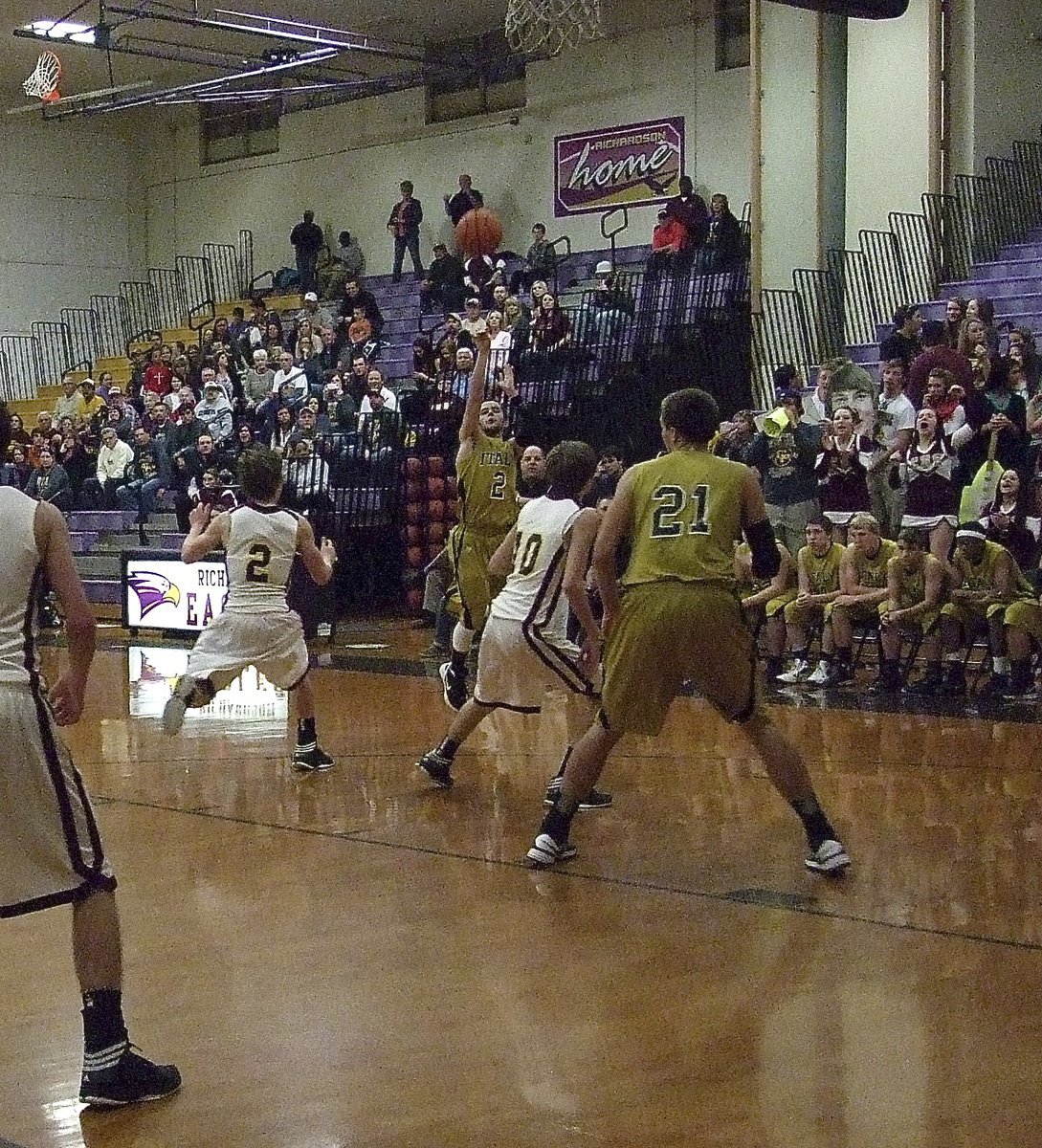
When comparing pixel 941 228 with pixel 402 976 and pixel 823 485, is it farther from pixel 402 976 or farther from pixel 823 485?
pixel 402 976

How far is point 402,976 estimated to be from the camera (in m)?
5.00

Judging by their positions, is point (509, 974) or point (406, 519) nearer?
point (509, 974)

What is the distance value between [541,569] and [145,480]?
44.7ft

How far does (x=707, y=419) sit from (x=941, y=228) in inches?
472

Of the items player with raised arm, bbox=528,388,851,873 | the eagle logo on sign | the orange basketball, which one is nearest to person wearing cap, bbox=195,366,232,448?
the eagle logo on sign

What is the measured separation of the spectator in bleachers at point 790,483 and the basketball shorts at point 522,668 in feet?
18.8

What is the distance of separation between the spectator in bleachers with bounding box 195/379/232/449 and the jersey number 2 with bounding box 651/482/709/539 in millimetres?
14656

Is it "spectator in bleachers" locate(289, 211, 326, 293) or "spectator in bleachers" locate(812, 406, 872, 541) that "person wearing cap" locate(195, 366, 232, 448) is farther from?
"spectator in bleachers" locate(812, 406, 872, 541)

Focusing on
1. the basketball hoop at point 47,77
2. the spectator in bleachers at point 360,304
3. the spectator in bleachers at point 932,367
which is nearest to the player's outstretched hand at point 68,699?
the spectator in bleachers at point 932,367

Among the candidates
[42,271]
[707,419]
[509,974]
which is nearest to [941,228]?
[707,419]

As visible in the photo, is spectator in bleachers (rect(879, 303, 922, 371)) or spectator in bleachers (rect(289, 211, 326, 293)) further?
spectator in bleachers (rect(289, 211, 326, 293))

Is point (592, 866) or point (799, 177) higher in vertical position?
point (799, 177)

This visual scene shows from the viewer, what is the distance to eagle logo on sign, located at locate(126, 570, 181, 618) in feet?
54.2

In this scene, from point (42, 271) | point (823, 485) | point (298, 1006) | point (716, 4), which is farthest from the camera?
point (42, 271)
